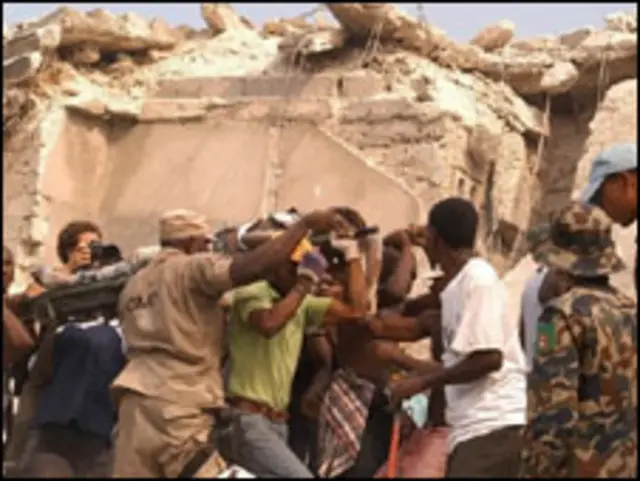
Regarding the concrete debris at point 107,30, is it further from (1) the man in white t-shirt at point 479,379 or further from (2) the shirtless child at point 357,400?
(1) the man in white t-shirt at point 479,379

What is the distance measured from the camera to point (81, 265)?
7.07 metres

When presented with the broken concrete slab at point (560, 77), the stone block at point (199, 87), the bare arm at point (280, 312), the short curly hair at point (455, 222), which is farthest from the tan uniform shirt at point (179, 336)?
the broken concrete slab at point (560, 77)

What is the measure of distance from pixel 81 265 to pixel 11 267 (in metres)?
0.70

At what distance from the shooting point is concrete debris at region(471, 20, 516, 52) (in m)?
13.4

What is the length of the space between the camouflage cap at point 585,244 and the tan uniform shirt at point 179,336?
4.41ft

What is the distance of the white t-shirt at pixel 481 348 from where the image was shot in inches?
202

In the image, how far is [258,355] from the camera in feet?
19.4

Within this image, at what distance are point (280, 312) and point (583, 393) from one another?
1572mm

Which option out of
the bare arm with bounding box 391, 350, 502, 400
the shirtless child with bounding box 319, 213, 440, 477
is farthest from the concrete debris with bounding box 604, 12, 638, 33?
the bare arm with bounding box 391, 350, 502, 400

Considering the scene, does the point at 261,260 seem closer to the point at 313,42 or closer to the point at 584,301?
the point at 584,301

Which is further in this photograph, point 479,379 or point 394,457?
point 394,457

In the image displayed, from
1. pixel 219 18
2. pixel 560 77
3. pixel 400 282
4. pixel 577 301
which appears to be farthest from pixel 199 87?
pixel 577 301

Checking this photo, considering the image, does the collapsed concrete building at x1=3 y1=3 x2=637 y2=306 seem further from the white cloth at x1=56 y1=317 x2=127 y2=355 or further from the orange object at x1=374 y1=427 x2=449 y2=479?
the orange object at x1=374 y1=427 x2=449 y2=479

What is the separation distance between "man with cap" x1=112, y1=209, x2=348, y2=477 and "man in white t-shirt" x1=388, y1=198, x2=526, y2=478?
2.10 feet
